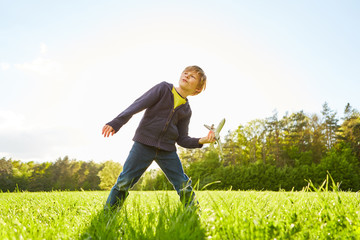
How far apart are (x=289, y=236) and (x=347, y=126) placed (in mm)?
46891

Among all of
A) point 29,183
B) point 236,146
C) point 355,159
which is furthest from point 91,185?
point 355,159

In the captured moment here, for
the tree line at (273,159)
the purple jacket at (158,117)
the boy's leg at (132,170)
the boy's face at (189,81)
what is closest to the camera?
the boy's leg at (132,170)

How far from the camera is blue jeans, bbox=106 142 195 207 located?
315 centimetres

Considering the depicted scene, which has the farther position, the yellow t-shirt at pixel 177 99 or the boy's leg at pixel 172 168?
the yellow t-shirt at pixel 177 99

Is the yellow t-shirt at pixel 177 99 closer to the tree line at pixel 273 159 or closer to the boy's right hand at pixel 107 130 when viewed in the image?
the boy's right hand at pixel 107 130

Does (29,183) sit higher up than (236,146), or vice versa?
(236,146)

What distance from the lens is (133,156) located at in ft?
10.6

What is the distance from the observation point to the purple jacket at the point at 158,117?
330 cm

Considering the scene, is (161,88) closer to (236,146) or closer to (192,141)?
(192,141)

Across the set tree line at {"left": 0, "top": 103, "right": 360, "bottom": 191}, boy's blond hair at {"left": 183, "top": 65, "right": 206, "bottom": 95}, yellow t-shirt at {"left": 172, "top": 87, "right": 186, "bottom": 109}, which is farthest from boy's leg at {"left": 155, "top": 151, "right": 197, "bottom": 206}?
tree line at {"left": 0, "top": 103, "right": 360, "bottom": 191}

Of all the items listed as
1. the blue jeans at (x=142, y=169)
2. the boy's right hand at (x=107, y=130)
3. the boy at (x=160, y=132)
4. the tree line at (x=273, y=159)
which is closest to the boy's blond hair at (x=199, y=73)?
the boy at (x=160, y=132)

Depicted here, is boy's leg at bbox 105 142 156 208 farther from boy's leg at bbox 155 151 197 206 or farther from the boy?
boy's leg at bbox 155 151 197 206

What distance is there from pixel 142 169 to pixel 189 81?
4.18ft

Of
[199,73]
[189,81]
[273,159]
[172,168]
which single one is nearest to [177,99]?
[189,81]
